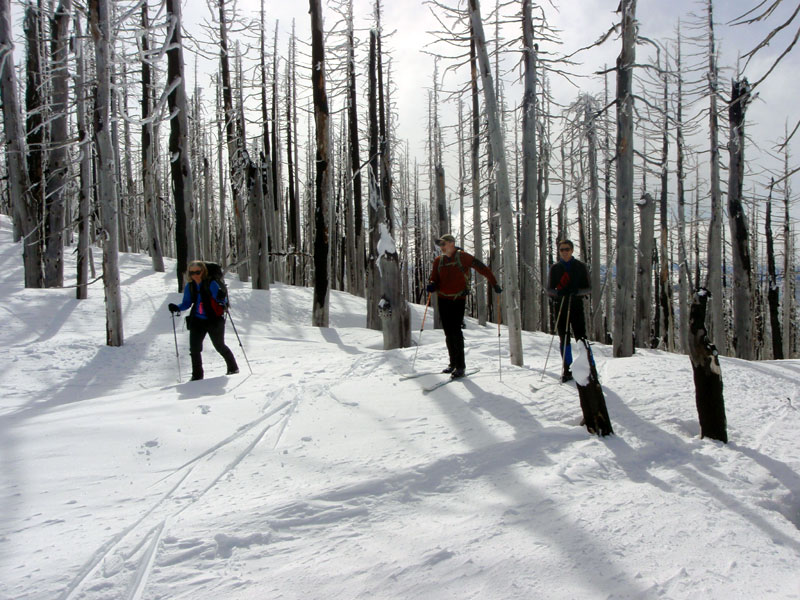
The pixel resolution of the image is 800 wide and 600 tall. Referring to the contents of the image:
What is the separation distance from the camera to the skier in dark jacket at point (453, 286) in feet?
19.2

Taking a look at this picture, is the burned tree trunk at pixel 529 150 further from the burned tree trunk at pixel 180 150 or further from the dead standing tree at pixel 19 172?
the dead standing tree at pixel 19 172

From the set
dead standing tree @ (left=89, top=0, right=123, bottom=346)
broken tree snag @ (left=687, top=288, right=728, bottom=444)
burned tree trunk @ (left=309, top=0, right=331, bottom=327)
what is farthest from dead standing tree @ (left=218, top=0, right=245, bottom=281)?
broken tree snag @ (left=687, top=288, right=728, bottom=444)

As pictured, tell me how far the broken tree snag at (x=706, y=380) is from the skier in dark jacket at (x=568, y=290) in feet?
5.83

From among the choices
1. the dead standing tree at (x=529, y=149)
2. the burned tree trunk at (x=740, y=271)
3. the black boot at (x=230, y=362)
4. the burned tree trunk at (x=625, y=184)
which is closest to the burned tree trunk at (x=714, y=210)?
the burned tree trunk at (x=740, y=271)

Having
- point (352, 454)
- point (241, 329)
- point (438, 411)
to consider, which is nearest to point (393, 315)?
point (241, 329)

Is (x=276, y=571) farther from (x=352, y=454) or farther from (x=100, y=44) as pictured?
(x=100, y=44)

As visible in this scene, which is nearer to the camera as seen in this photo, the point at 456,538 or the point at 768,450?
the point at 456,538

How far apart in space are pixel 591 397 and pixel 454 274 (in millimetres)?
2375

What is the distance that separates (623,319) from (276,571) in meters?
8.57

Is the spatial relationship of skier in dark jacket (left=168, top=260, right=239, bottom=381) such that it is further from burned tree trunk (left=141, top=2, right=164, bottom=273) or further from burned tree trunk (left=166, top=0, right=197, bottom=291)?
burned tree trunk (left=141, top=2, right=164, bottom=273)

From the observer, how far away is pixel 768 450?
3.81 meters

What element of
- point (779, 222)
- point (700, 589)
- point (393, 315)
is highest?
point (779, 222)

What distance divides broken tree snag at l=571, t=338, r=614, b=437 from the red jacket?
197cm

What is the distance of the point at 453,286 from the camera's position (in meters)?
5.83
